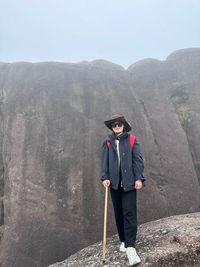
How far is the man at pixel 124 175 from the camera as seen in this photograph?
458 centimetres

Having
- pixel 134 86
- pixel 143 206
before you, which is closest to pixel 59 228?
pixel 143 206

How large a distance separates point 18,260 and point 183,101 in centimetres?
1444

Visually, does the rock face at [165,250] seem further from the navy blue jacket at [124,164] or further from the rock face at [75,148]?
the rock face at [75,148]

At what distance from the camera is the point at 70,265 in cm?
613

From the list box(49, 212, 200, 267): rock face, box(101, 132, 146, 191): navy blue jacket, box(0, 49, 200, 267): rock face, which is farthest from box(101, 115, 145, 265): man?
box(0, 49, 200, 267): rock face

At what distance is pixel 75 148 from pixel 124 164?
6.51 m

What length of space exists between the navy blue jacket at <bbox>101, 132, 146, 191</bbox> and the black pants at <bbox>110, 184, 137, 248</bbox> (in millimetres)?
237

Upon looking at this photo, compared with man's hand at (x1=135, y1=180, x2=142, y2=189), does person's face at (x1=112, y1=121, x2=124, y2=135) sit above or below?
above

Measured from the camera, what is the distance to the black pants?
178 inches

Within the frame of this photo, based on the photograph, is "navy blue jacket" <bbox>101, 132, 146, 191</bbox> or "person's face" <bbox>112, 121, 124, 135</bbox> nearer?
"navy blue jacket" <bbox>101, 132, 146, 191</bbox>

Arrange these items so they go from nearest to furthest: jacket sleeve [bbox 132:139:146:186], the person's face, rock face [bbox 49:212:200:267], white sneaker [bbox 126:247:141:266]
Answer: rock face [bbox 49:212:200:267] → white sneaker [bbox 126:247:141:266] → jacket sleeve [bbox 132:139:146:186] → the person's face

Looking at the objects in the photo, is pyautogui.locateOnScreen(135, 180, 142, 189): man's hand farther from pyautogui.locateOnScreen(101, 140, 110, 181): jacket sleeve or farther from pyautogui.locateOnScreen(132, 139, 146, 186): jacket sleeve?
pyautogui.locateOnScreen(101, 140, 110, 181): jacket sleeve

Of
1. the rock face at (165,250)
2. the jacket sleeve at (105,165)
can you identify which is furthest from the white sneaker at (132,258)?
the jacket sleeve at (105,165)

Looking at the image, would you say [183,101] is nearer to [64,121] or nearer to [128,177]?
[64,121]
